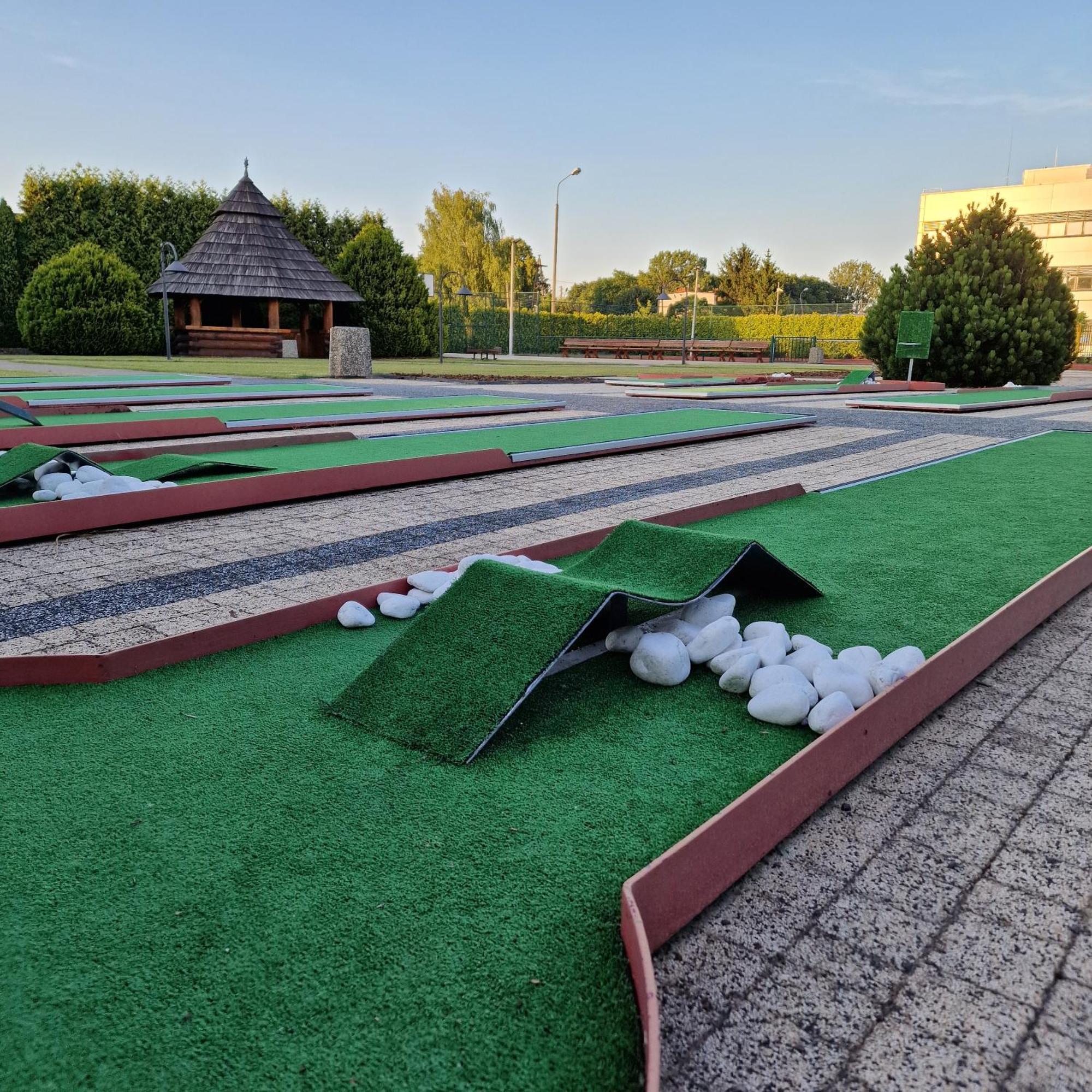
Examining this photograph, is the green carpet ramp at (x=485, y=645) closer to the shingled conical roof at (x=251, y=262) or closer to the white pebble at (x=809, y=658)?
the white pebble at (x=809, y=658)

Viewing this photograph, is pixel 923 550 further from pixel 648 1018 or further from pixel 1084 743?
pixel 648 1018

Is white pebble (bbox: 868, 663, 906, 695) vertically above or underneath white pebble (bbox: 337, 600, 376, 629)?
above

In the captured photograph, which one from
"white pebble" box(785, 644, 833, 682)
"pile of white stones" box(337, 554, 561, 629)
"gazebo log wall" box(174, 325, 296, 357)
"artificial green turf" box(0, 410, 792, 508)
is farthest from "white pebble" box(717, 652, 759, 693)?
"gazebo log wall" box(174, 325, 296, 357)

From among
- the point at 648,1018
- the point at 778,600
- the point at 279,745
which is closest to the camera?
the point at 648,1018

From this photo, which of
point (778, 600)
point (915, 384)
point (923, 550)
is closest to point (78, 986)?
point (778, 600)

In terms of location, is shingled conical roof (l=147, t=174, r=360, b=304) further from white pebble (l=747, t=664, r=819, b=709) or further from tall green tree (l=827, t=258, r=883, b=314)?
tall green tree (l=827, t=258, r=883, b=314)

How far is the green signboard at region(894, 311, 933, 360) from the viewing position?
1532 cm

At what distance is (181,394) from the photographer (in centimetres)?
1155

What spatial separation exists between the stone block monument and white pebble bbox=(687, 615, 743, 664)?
14747 mm

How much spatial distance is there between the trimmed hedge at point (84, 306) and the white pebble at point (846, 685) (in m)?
24.3

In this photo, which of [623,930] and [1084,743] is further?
[1084,743]

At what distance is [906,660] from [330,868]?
1.67m

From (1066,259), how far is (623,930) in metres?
55.4

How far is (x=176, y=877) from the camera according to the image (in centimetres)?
155
